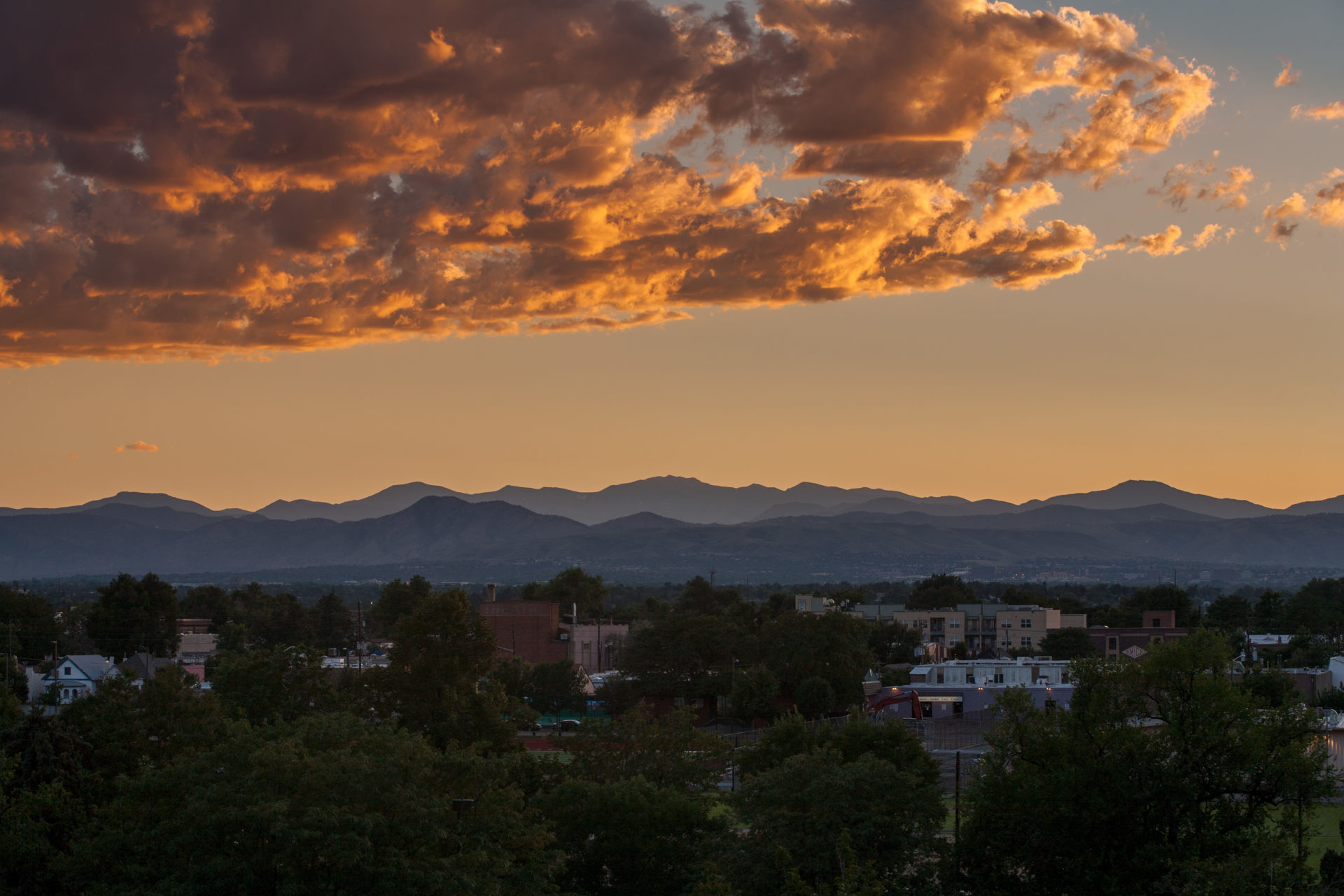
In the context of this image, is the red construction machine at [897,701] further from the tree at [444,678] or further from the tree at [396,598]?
the tree at [396,598]

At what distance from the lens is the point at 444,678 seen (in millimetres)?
50625

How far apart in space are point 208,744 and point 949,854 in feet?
71.9

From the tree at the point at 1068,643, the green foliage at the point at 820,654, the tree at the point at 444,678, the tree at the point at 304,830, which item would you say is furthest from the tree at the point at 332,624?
the tree at the point at 304,830

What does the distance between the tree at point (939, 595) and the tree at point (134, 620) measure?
A: 9152 cm

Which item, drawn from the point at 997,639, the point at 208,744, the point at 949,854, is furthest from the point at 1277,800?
the point at 997,639

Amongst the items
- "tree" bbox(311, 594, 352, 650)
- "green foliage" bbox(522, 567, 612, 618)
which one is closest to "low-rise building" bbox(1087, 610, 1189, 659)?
"green foliage" bbox(522, 567, 612, 618)

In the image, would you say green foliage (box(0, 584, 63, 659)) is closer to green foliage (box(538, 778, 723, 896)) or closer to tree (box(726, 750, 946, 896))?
green foliage (box(538, 778, 723, 896))

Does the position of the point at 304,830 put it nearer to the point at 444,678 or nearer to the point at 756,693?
the point at 444,678

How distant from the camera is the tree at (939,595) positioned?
176875mm

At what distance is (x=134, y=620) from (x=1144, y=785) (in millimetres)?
107159

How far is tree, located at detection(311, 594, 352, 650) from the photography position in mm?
146375

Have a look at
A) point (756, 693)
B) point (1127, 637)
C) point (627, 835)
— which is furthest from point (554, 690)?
point (1127, 637)

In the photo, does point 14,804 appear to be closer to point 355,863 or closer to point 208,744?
point 208,744

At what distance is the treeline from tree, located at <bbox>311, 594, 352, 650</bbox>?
350ft
